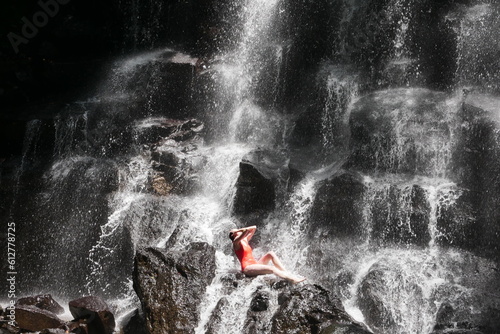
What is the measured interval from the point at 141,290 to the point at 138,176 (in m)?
4.45

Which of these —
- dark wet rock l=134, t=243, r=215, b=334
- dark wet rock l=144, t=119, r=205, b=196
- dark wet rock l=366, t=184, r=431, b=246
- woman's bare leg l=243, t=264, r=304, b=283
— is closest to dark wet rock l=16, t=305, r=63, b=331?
dark wet rock l=134, t=243, r=215, b=334

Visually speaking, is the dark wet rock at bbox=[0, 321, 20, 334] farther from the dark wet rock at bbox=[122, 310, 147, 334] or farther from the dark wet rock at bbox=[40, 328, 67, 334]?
the dark wet rock at bbox=[122, 310, 147, 334]

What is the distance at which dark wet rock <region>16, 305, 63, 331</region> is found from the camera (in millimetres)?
8375

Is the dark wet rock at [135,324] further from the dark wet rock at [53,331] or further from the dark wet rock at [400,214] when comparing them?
the dark wet rock at [400,214]

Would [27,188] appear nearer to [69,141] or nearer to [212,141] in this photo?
[69,141]

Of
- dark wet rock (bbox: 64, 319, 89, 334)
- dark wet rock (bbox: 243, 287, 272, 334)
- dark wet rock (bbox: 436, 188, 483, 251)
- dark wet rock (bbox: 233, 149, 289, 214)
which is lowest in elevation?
dark wet rock (bbox: 64, 319, 89, 334)

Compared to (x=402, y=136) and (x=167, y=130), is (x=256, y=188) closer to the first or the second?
(x=402, y=136)

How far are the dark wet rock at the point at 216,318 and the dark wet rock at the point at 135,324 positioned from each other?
3.95 ft

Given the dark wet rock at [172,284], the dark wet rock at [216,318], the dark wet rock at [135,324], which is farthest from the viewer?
the dark wet rock at [135,324]

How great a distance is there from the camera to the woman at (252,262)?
7.92 metres

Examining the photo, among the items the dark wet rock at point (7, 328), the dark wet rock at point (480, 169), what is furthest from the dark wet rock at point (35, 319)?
the dark wet rock at point (480, 169)

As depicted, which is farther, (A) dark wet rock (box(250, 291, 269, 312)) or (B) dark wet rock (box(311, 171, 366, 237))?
(B) dark wet rock (box(311, 171, 366, 237))

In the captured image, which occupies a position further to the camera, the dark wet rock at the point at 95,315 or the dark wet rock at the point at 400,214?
the dark wet rock at the point at 400,214

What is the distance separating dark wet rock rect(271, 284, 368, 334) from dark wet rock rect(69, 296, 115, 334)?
3.11 metres
